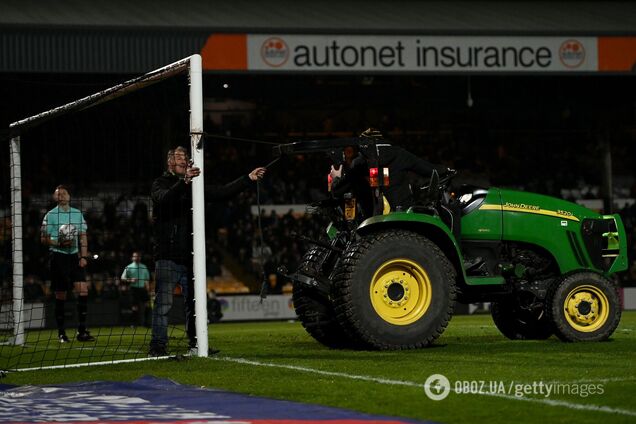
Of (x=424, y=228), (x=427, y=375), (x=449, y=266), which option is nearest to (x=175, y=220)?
(x=424, y=228)

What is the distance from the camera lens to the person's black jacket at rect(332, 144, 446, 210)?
11.4 metres

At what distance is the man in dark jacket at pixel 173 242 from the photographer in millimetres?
11523

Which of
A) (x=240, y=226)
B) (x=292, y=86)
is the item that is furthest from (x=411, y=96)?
(x=240, y=226)

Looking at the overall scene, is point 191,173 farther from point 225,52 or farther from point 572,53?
point 572,53

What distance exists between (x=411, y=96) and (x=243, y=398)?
24.8 m

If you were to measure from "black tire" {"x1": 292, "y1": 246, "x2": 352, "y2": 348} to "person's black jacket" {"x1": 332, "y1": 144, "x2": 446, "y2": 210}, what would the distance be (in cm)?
69

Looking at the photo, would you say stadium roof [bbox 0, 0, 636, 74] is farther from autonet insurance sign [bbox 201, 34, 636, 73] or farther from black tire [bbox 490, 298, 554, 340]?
black tire [bbox 490, 298, 554, 340]

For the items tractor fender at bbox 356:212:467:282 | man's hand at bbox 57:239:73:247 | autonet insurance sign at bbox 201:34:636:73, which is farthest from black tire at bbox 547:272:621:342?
autonet insurance sign at bbox 201:34:636:73

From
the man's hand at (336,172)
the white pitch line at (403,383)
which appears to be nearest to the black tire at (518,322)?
the man's hand at (336,172)

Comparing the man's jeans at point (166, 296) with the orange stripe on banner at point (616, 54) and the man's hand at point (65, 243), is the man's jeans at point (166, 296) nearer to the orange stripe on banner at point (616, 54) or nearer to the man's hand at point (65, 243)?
the man's hand at point (65, 243)

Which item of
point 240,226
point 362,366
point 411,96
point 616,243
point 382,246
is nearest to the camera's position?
point 362,366

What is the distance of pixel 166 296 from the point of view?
1153 centimetres

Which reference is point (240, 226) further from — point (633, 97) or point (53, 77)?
point (633, 97)

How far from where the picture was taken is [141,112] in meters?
26.9
